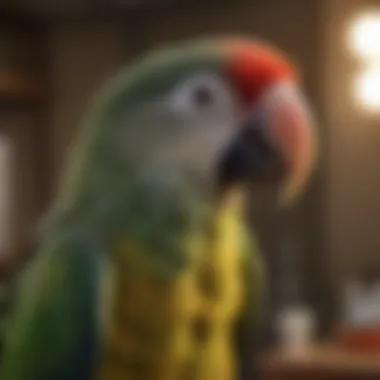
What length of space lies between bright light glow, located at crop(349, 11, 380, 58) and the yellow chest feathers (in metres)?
0.81

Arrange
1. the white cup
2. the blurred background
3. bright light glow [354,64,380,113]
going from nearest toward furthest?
the blurred background < bright light glow [354,64,380,113] < the white cup

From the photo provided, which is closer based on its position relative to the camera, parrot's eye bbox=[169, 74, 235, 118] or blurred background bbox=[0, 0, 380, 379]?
parrot's eye bbox=[169, 74, 235, 118]

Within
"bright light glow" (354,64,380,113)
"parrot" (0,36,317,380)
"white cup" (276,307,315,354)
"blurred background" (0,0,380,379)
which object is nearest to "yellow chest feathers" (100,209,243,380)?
"parrot" (0,36,317,380)

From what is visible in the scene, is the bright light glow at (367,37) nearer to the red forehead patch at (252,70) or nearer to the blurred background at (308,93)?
the blurred background at (308,93)

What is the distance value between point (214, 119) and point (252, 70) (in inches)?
1.6

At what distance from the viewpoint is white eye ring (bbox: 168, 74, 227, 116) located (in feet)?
1.95

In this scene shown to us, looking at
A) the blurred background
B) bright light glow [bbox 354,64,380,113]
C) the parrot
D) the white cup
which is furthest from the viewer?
the white cup

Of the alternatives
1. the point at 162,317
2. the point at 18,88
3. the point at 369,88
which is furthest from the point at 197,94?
the point at 369,88

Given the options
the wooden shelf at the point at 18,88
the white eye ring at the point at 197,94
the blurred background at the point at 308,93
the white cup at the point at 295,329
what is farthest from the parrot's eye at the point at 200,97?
the white cup at the point at 295,329

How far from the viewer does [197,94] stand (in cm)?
60

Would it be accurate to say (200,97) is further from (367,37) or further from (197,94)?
(367,37)

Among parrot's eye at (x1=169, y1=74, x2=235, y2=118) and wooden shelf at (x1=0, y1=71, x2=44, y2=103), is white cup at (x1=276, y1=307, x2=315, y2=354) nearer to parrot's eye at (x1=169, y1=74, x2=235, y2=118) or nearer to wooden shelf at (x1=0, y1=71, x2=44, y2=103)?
wooden shelf at (x1=0, y1=71, x2=44, y2=103)

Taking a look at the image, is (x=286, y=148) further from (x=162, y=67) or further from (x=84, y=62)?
(x=84, y=62)

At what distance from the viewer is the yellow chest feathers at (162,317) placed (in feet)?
1.90
